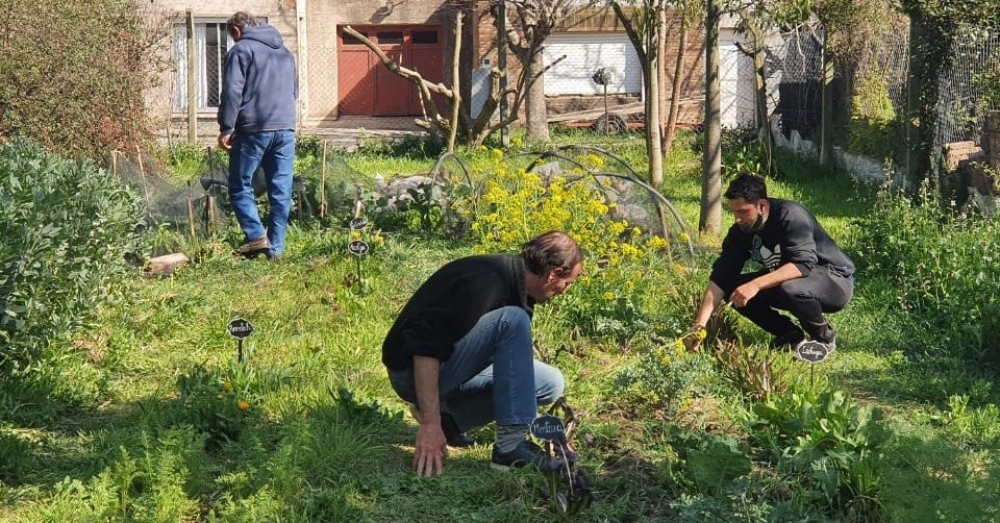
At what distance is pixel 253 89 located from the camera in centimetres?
870

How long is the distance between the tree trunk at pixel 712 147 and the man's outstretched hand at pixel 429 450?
5.80 m

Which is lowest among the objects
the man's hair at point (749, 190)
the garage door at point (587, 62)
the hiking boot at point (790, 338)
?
the hiking boot at point (790, 338)

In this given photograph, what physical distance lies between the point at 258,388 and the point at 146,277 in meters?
2.84

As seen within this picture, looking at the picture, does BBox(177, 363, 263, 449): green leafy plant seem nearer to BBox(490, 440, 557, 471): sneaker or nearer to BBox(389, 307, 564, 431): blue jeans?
BBox(389, 307, 564, 431): blue jeans

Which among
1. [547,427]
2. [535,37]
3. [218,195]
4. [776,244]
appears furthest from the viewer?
[535,37]

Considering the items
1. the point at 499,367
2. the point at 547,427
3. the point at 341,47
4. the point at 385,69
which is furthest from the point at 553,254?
the point at 341,47

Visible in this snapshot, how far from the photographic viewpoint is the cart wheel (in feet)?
79.4

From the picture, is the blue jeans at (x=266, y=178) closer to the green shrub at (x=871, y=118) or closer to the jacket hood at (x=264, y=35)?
the jacket hood at (x=264, y=35)

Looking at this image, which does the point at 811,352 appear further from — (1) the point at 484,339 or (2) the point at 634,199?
(2) the point at 634,199

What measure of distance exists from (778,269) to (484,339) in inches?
94.3

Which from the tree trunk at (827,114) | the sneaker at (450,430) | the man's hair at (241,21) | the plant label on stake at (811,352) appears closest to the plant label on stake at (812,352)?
the plant label on stake at (811,352)

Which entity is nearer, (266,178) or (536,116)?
(266,178)

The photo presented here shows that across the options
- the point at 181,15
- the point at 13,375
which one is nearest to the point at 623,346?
the point at 13,375

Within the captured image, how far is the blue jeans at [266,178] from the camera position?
873 centimetres
